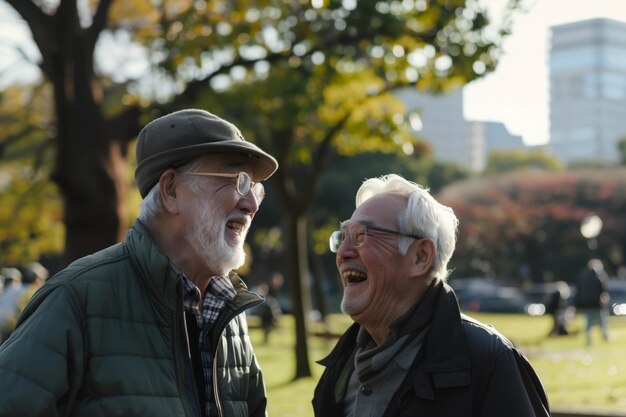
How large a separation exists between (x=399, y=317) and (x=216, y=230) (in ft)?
2.42

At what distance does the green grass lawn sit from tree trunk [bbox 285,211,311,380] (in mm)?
324

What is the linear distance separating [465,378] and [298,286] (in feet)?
44.1

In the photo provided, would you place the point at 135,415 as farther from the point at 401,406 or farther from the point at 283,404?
the point at 283,404

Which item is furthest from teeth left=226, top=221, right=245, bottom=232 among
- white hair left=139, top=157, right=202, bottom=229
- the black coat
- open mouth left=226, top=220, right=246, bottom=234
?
the black coat

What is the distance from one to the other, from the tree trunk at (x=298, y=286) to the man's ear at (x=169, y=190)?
12.8 metres

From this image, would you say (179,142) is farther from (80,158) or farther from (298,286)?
(298,286)

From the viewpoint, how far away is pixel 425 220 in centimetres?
377

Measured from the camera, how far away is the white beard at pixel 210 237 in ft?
11.4

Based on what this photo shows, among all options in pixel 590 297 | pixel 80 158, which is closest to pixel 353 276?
pixel 80 158

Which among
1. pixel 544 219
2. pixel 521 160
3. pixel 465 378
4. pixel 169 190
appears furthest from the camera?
pixel 521 160

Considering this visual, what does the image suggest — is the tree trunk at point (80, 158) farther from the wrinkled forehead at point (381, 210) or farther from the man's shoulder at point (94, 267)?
the man's shoulder at point (94, 267)

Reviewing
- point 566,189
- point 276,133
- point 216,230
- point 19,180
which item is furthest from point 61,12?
point 566,189

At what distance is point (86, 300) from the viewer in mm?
3193

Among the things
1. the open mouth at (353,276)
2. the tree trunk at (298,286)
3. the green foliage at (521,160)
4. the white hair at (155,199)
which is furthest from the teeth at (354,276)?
the green foliage at (521,160)
